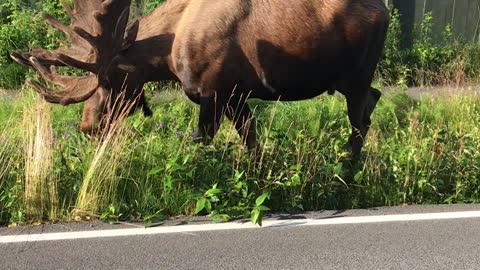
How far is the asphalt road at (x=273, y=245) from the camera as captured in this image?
3.85m

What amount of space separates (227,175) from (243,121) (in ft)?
2.84

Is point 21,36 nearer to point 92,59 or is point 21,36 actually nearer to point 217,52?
point 92,59

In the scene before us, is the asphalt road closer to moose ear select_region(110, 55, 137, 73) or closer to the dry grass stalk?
the dry grass stalk

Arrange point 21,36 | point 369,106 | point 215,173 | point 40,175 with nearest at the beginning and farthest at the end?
1. point 40,175
2. point 215,173
3. point 369,106
4. point 21,36

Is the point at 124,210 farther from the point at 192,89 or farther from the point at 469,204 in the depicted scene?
the point at 469,204

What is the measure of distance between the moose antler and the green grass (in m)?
0.33

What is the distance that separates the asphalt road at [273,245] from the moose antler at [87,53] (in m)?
1.34

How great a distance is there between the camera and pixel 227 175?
5008 millimetres

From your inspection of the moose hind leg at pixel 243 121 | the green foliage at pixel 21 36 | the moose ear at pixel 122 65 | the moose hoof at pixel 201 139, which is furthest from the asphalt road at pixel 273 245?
the green foliage at pixel 21 36

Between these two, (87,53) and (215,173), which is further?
(87,53)

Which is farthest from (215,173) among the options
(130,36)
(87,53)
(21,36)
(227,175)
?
(21,36)

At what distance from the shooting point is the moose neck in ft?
17.8

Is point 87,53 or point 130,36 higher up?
point 130,36

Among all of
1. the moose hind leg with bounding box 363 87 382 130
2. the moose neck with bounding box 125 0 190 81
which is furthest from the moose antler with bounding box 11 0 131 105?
the moose hind leg with bounding box 363 87 382 130
